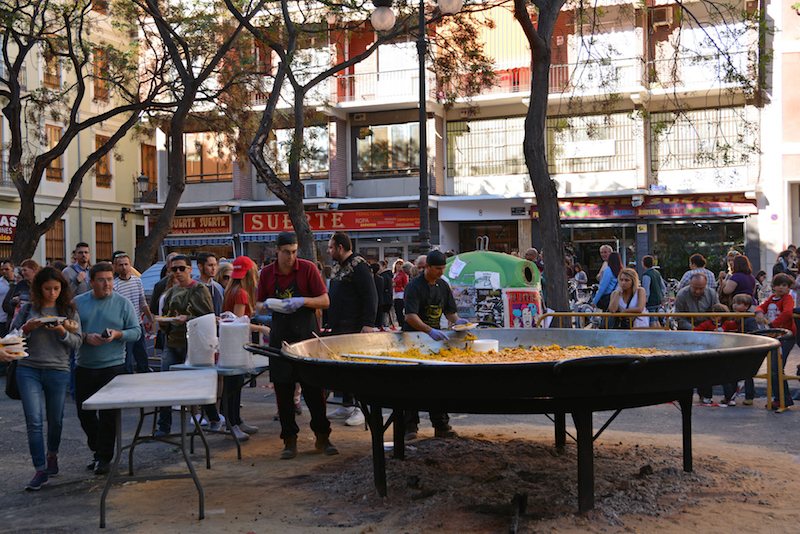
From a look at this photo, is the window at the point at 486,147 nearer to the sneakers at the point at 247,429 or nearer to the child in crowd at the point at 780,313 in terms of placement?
the child in crowd at the point at 780,313

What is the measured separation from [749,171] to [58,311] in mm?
21640

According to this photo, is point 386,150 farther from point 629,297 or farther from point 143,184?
point 629,297

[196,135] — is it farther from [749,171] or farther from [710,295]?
[710,295]

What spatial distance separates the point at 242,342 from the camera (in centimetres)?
659

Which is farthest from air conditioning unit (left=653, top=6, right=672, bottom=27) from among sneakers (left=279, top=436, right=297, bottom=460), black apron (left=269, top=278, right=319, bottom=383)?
sneakers (left=279, top=436, right=297, bottom=460)

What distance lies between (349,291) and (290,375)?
137cm

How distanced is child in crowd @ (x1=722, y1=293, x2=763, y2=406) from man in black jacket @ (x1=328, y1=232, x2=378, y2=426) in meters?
4.38

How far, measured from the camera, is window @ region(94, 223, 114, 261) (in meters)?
31.6

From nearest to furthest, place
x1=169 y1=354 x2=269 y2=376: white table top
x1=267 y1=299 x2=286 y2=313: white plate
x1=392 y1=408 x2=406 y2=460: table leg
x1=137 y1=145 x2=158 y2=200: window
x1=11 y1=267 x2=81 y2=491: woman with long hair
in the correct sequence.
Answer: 1. x1=11 y1=267 x2=81 y2=491: woman with long hair
2. x1=392 y1=408 x2=406 y2=460: table leg
3. x1=169 y1=354 x2=269 y2=376: white table top
4. x1=267 y1=299 x2=286 y2=313: white plate
5. x1=137 y1=145 x2=158 y2=200: window

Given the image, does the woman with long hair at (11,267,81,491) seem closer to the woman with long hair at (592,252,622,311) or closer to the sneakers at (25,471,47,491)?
the sneakers at (25,471,47,491)

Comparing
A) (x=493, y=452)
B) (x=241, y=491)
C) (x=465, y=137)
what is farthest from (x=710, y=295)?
(x=465, y=137)

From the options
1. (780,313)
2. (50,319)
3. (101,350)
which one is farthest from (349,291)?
(780,313)

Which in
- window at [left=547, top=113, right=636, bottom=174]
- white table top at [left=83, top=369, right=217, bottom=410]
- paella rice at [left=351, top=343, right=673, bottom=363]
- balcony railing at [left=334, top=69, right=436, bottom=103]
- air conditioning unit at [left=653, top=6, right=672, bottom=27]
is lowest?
white table top at [left=83, top=369, right=217, bottom=410]

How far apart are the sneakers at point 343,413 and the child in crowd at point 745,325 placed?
4.46 m
